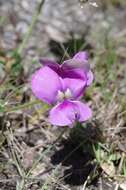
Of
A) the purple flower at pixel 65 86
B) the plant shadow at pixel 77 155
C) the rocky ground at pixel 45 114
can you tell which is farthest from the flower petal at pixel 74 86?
the plant shadow at pixel 77 155

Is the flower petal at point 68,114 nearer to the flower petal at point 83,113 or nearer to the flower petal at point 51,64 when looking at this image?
the flower petal at point 83,113

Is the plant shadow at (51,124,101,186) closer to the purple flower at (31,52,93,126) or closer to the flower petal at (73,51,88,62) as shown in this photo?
the purple flower at (31,52,93,126)

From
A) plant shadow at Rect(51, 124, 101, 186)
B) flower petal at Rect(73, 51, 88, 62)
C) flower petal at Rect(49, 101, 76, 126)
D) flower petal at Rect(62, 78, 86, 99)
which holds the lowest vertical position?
plant shadow at Rect(51, 124, 101, 186)

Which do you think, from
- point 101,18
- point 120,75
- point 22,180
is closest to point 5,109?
point 22,180

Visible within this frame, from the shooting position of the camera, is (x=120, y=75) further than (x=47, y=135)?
Yes

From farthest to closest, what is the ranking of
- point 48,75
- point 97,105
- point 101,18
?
point 101,18 < point 97,105 < point 48,75

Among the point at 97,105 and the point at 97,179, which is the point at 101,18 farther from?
the point at 97,179

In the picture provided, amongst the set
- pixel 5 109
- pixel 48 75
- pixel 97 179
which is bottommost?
pixel 97 179

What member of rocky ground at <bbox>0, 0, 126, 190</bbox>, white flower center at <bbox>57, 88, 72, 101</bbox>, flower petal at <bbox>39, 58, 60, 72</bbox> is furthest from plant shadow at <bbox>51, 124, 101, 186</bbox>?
flower petal at <bbox>39, 58, 60, 72</bbox>
